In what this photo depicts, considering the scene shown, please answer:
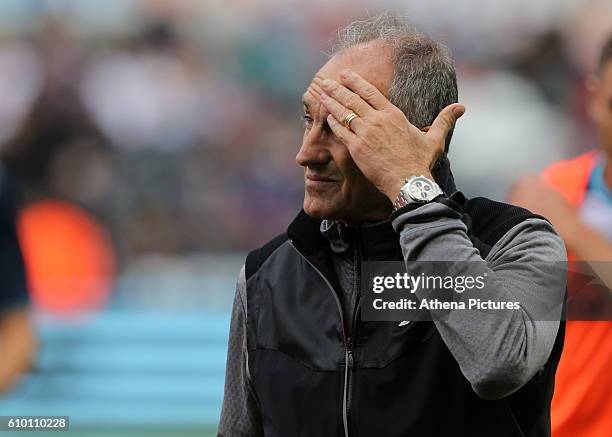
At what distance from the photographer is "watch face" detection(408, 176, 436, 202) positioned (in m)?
1.92

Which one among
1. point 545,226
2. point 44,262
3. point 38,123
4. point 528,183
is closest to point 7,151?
point 38,123

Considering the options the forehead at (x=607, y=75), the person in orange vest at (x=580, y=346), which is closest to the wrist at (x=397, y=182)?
the person in orange vest at (x=580, y=346)

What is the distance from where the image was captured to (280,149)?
8.12 m

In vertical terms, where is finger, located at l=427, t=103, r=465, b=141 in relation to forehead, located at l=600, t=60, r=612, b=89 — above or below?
below

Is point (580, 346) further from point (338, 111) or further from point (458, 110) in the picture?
point (338, 111)

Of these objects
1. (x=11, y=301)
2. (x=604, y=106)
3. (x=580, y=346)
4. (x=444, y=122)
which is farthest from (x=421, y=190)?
(x=11, y=301)

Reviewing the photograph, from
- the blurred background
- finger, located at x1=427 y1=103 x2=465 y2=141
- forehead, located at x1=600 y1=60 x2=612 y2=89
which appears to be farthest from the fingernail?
the blurred background

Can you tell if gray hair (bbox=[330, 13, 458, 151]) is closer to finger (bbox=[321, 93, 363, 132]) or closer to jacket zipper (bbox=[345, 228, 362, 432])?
finger (bbox=[321, 93, 363, 132])

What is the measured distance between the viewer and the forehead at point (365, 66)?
2.14 m

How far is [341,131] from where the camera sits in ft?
6.63

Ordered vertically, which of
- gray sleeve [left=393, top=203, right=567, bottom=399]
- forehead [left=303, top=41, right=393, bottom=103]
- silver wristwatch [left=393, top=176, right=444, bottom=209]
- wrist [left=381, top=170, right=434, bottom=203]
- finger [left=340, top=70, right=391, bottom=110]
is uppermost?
forehead [left=303, top=41, right=393, bottom=103]

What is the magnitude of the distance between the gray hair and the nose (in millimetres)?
160

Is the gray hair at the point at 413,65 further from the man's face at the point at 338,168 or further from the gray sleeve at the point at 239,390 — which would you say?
the gray sleeve at the point at 239,390

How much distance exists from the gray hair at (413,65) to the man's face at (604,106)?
3.23 ft
